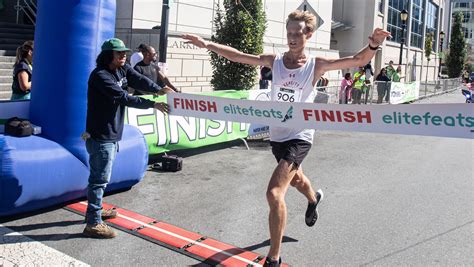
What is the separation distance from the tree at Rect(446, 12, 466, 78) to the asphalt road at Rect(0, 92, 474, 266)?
5352 centimetres

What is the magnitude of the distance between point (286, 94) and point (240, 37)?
7.59m

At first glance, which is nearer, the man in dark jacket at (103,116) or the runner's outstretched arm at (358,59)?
the runner's outstretched arm at (358,59)

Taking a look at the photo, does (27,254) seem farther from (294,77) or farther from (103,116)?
(294,77)

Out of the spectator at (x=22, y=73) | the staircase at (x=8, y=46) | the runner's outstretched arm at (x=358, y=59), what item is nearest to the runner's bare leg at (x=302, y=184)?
the runner's outstretched arm at (x=358, y=59)

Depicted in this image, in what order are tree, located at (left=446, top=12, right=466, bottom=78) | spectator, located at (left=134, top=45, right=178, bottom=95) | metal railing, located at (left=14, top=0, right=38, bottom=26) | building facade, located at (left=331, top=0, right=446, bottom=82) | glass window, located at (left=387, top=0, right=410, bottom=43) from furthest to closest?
tree, located at (left=446, top=12, right=466, bottom=78) < glass window, located at (left=387, top=0, right=410, bottom=43) < building facade, located at (left=331, top=0, right=446, bottom=82) < metal railing, located at (left=14, top=0, right=38, bottom=26) < spectator, located at (left=134, top=45, right=178, bottom=95)

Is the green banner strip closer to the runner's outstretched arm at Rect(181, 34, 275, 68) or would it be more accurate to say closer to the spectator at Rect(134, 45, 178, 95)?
the spectator at Rect(134, 45, 178, 95)

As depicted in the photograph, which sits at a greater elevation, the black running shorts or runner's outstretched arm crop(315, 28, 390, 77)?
runner's outstretched arm crop(315, 28, 390, 77)

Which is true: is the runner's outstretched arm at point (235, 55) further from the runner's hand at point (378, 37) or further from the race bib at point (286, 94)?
the runner's hand at point (378, 37)

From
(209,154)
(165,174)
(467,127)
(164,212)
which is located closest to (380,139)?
(209,154)

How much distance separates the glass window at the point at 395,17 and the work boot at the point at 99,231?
1555 inches

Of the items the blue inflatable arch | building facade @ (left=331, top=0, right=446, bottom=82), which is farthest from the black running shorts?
building facade @ (left=331, top=0, right=446, bottom=82)

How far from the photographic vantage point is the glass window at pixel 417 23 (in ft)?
159

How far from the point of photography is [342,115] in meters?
3.99

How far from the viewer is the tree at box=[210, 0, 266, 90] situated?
37.9 ft
